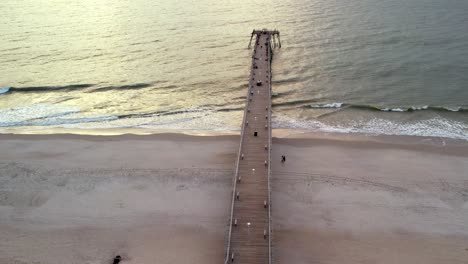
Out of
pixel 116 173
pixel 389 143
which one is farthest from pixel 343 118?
pixel 116 173

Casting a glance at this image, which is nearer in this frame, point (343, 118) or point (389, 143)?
point (389, 143)

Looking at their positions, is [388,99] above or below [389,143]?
above

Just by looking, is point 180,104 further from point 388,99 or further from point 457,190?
point 457,190

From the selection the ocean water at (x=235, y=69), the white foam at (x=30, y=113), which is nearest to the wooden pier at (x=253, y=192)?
the ocean water at (x=235, y=69)

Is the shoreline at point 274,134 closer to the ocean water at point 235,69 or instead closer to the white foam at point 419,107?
the ocean water at point 235,69

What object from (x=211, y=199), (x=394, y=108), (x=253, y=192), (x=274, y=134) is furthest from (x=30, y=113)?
(x=394, y=108)

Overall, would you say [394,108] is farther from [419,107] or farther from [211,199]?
[211,199]
